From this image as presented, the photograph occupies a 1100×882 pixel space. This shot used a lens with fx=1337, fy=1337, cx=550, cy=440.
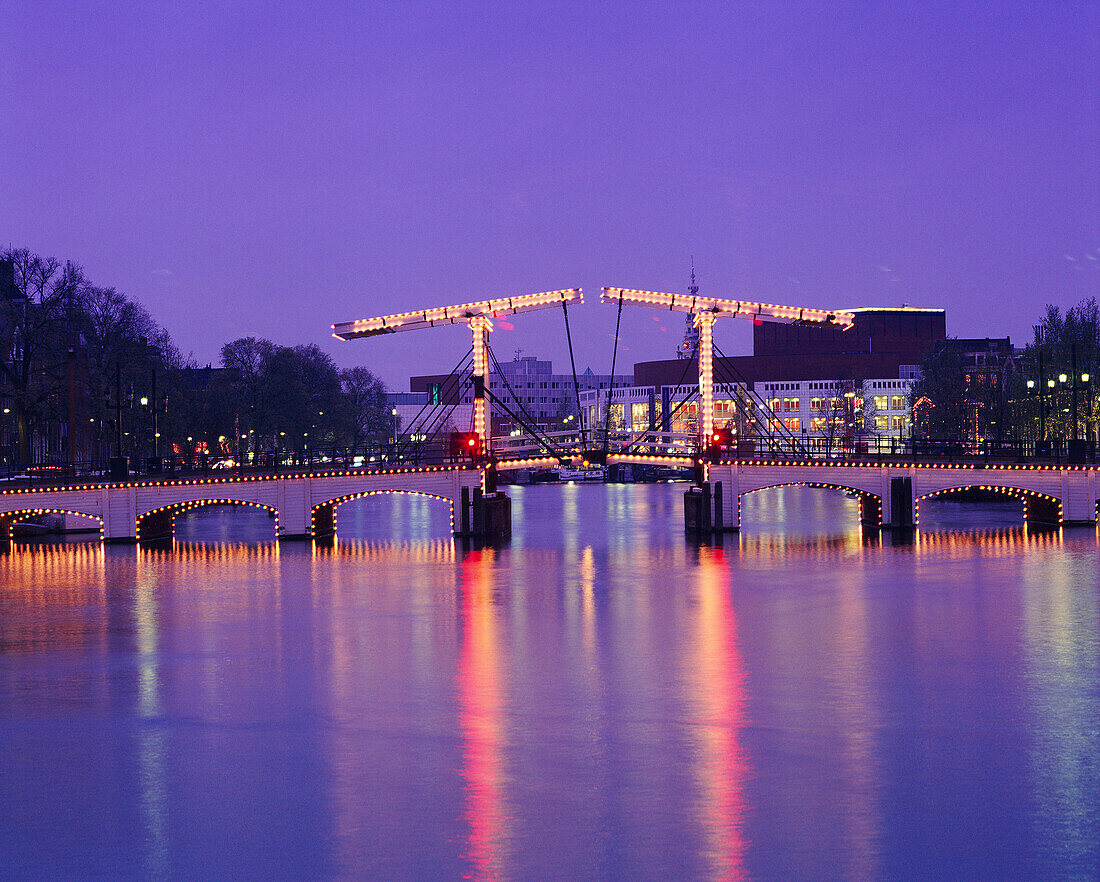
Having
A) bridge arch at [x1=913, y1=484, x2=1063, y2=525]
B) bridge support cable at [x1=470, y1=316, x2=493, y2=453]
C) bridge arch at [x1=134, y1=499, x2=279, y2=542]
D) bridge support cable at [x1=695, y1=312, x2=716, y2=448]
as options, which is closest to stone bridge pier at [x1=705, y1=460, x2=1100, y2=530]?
→ bridge arch at [x1=913, y1=484, x2=1063, y2=525]

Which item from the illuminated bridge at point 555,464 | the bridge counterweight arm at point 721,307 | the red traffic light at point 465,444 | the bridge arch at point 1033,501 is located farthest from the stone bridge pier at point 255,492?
the bridge arch at point 1033,501

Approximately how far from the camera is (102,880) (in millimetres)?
12938

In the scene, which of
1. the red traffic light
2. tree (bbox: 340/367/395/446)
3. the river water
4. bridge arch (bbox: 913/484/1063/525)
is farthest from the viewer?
tree (bbox: 340/367/395/446)

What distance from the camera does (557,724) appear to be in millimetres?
19156

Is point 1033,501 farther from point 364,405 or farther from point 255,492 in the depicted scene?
point 364,405

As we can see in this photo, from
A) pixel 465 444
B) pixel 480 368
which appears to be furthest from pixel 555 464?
pixel 480 368

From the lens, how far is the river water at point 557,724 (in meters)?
13.7

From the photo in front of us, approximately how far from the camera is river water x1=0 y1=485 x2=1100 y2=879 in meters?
13.7

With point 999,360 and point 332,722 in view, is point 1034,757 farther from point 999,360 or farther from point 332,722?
point 999,360

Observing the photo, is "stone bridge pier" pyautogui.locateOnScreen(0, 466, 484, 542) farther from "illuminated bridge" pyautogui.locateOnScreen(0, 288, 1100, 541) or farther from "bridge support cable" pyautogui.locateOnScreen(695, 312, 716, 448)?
"bridge support cable" pyautogui.locateOnScreen(695, 312, 716, 448)

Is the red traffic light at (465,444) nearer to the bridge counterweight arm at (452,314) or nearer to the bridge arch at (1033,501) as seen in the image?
the bridge counterweight arm at (452,314)

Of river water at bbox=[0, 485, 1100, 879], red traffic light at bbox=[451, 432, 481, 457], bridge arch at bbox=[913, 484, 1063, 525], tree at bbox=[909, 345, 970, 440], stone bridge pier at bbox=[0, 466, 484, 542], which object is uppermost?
tree at bbox=[909, 345, 970, 440]

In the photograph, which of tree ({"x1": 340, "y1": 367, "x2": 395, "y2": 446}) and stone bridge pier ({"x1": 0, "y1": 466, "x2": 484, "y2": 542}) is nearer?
stone bridge pier ({"x1": 0, "y1": 466, "x2": 484, "y2": 542})

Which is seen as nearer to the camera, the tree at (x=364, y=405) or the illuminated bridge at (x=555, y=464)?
the illuminated bridge at (x=555, y=464)
